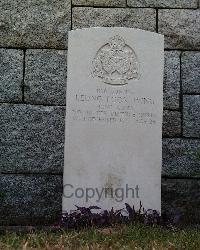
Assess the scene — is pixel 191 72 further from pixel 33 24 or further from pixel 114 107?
pixel 33 24

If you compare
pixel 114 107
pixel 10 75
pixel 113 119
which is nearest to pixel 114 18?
pixel 114 107

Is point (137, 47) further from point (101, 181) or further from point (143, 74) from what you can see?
point (101, 181)

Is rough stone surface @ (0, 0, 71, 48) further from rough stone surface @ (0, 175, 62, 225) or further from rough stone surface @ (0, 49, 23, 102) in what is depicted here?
rough stone surface @ (0, 175, 62, 225)

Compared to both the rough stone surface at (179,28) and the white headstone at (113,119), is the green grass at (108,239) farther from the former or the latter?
the rough stone surface at (179,28)

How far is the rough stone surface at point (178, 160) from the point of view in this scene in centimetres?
499

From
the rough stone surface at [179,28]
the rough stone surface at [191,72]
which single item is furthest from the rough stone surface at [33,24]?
the rough stone surface at [191,72]

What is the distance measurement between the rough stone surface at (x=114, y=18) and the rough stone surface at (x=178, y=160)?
3.46 feet

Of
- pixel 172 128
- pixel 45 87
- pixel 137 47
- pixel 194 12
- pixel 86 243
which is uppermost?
pixel 194 12

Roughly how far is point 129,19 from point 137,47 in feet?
1.02

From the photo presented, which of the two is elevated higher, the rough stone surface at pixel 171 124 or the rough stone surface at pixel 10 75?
the rough stone surface at pixel 10 75

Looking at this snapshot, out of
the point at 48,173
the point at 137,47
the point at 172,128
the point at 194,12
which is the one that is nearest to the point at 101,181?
the point at 48,173

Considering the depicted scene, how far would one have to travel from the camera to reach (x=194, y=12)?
517 cm

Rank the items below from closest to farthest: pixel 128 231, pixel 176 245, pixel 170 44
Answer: pixel 176 245 → pixel 128 231 → pixel 170 44

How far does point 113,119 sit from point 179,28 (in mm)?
1041
